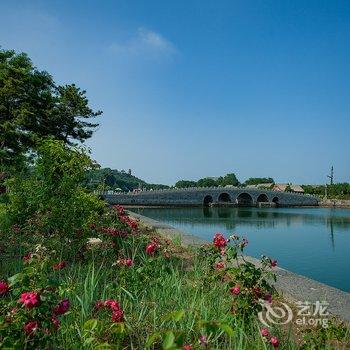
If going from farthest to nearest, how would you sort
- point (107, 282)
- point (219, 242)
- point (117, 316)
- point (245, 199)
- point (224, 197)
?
point (245, 199)
point (224, 197)
point (107, 282)
point (219, 242)
point (117, 316)

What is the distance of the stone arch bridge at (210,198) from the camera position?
60.4 meters

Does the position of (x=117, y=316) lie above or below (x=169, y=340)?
below

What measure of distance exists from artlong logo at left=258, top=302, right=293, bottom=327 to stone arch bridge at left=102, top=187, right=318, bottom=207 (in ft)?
164

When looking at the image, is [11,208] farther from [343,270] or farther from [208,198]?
[208,198]

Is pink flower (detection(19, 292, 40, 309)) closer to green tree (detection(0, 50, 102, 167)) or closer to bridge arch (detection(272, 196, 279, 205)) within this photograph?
green tree (detection(0, 50, 102, 167))

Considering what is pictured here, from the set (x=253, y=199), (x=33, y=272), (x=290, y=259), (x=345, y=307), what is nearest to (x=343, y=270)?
(x=290, y=259)

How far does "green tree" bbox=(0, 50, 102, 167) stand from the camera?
19.2 m

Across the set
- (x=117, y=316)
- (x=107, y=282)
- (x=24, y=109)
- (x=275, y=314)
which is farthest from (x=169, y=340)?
(x=24, y=109)

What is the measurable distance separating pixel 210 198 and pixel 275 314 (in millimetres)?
68043

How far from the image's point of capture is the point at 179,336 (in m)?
1.37

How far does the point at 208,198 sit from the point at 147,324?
68.9 m

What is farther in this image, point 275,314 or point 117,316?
point 275,314

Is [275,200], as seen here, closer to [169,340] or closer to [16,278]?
[16,278]

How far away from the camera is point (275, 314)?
12.0 ft
